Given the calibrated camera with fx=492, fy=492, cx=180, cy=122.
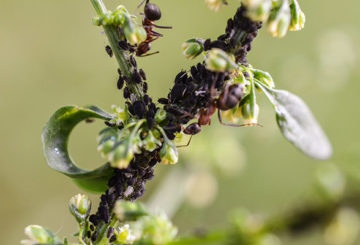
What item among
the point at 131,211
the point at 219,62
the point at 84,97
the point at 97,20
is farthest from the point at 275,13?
the point at 84,97

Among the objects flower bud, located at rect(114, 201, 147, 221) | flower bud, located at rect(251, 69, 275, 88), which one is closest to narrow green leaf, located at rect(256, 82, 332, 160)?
flower bud, located at rect(251, 69, 275, 88)

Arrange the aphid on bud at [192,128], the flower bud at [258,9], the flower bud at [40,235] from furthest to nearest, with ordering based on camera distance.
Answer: the aphid on bud at [192,128]
the flower bud at [40,235]
the flower bud at [258,9]

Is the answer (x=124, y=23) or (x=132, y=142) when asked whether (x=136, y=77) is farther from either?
(x=132, y=142)

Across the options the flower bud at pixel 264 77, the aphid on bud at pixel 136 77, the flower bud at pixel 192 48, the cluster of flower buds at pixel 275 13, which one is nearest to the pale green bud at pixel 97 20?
the aphid on bud at pixel 136 77

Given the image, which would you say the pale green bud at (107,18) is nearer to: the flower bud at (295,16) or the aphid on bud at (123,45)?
the aphid on bud at (123,45)

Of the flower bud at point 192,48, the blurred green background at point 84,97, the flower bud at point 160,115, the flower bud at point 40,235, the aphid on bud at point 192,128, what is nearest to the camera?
the flower bud at point 40,235
